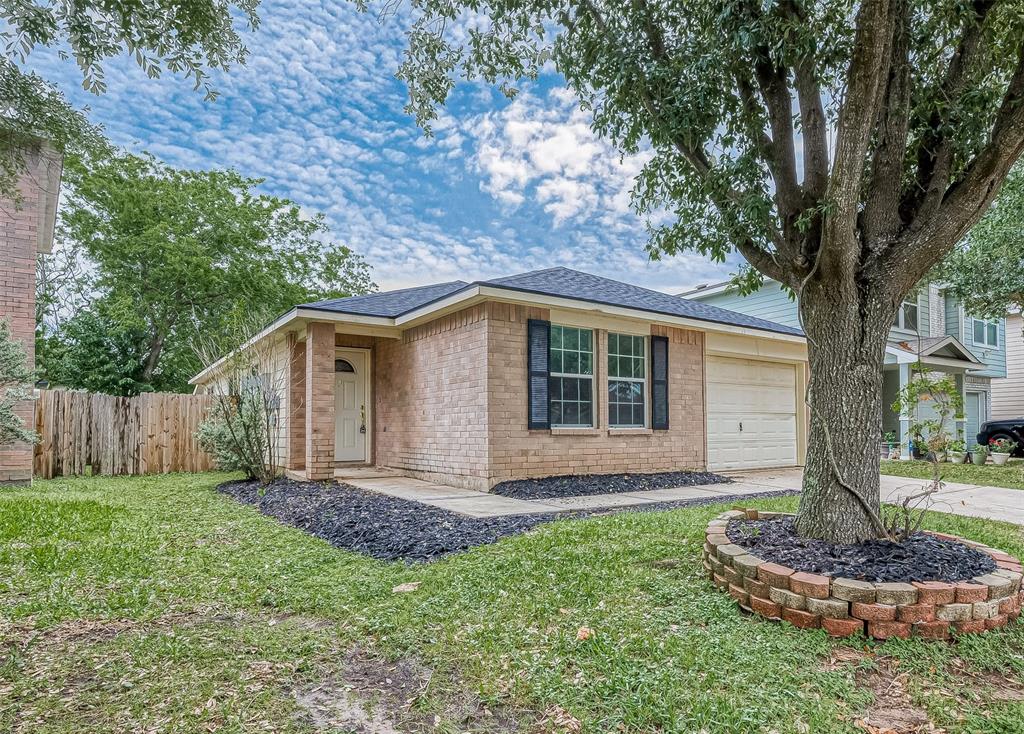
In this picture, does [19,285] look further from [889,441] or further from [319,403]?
[889,441]

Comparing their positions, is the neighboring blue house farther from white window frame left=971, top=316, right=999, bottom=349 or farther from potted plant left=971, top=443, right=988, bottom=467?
potted plant left=971, top=443, right=988, bottom=467

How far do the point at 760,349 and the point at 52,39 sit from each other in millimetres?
11204

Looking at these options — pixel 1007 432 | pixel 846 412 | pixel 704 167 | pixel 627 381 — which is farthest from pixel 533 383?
pixel 1007 432

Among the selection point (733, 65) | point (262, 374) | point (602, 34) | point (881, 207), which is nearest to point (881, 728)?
point (881, 207)

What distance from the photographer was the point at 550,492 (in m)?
7.88

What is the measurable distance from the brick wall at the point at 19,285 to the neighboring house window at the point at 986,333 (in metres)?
23.5

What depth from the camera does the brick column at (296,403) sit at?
34.0 ft

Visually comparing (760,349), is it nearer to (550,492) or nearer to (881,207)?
(550,492)

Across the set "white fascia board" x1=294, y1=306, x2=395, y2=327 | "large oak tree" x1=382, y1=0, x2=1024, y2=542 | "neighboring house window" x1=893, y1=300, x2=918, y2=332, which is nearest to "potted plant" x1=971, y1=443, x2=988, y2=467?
"neighboring house window" x1=893, y1=300, x2=918, y2=332

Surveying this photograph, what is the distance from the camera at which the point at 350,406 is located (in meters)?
11.4

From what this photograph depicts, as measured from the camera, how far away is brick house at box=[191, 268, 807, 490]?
27.6ft

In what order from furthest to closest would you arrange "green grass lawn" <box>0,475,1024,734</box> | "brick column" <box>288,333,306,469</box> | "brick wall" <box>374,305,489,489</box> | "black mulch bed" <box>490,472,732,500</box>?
"brick column" <box>288,333,306,469</box>
"brick wall" <box>374,305,489,489</box>
"black mulch bed" <box>490,472,732,500</box>
"green grass lawn" <box>0,475,1024,734</box>

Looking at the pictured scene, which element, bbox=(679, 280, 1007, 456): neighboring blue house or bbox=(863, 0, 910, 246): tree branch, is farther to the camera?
bbox=(679, 280, 1007, 456): neighboring blue house

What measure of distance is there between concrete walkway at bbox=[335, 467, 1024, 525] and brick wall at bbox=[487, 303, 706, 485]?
84cm
